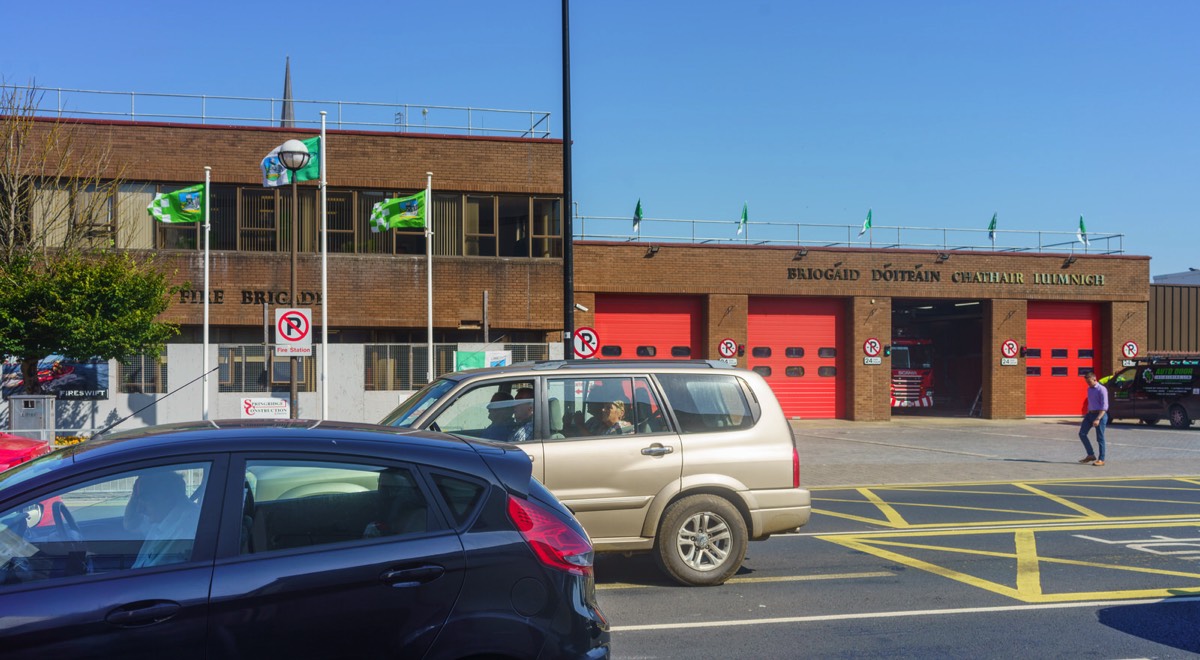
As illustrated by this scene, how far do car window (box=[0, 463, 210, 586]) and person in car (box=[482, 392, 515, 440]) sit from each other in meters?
4.10

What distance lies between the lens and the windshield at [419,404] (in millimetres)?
8086

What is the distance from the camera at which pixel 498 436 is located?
8.05 meters

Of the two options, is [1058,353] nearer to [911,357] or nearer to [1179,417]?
[911,357]

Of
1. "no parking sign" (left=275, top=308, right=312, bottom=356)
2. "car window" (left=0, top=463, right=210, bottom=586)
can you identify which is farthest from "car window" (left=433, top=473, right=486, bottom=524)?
"no parking sign" (left=275, top=308, right=312, bottom=356)

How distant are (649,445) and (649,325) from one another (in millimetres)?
23358

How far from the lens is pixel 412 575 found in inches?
159

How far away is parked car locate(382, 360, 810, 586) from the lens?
806 cm

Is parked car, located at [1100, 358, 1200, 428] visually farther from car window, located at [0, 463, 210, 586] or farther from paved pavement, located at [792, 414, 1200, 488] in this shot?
car window, located at [0, 463, 210, 586]

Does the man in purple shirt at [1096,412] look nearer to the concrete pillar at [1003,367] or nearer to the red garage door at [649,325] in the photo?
the red garage door at [649,325]

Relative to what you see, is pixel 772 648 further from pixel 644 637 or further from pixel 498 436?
pixel 498 436

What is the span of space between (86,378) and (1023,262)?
2856 cm

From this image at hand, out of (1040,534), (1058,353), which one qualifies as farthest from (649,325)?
(1040,534)

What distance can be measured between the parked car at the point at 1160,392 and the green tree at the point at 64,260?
27.0 m

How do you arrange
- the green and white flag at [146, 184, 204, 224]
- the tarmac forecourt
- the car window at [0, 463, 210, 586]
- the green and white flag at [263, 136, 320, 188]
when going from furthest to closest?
the green and white flag at [146, 184, 204, 224] < the green and white flag at [263, 136, 320, 188] < the tarmac forecourt < the car window at [0, 463, 210, 586]
